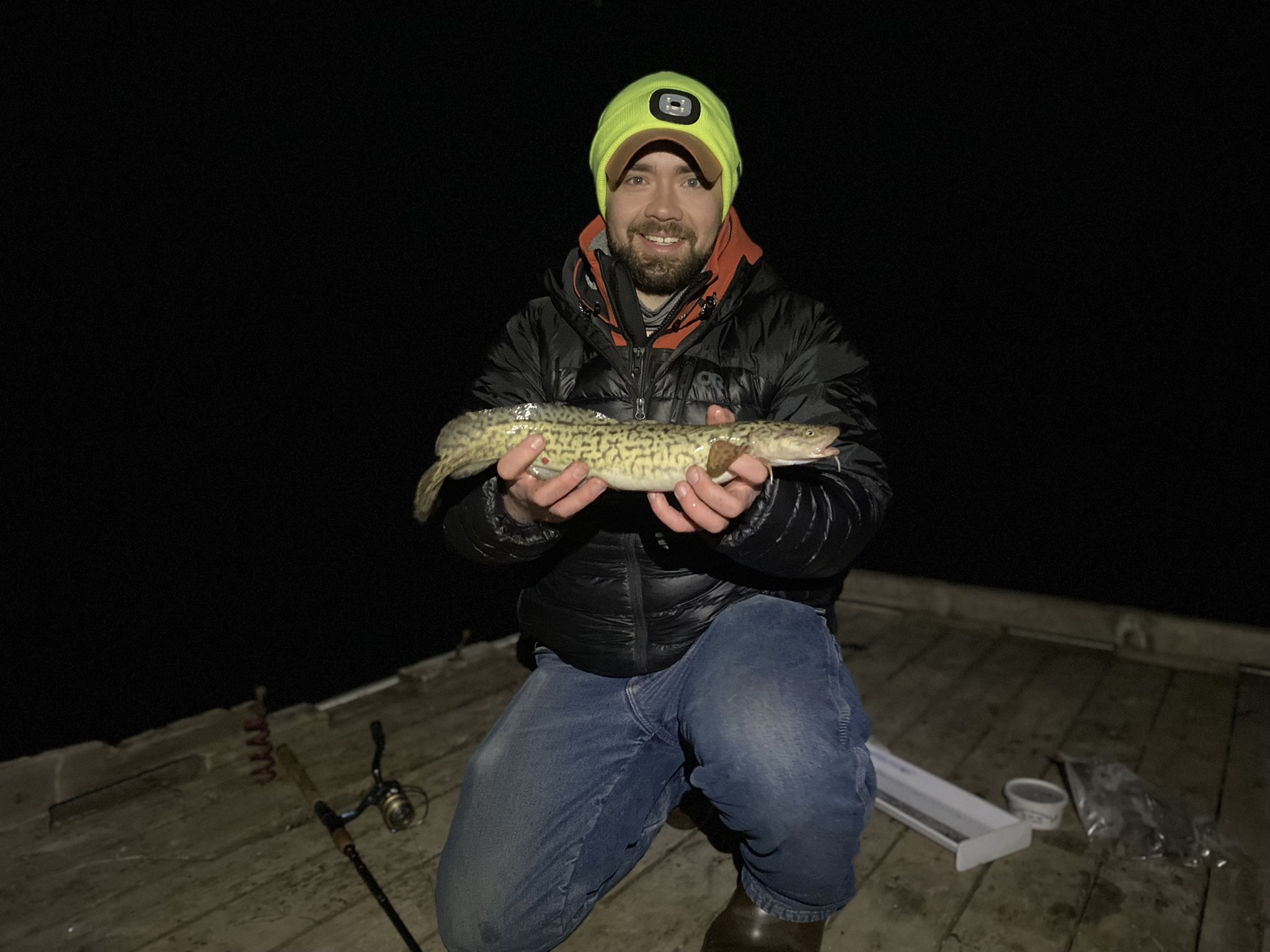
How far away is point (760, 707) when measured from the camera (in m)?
2.42

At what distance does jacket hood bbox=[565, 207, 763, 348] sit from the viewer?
3.02 meters

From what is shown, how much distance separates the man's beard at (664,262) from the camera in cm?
310

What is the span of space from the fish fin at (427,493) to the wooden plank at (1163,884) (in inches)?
106

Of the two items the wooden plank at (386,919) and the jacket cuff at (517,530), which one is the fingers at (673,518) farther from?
the wooden plank at (386,919)

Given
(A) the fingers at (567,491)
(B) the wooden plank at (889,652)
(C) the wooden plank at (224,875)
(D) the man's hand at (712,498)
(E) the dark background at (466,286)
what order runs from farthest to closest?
(E) the dark background at (466,286), (B) the wooden plank at (889,652), (C) the wooden plank at (224,875), (A) the fingers at (567,491), (D) the man's hand at (712,498)

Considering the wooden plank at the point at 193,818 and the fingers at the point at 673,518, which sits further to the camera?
the wooden plank at the point at 193,818

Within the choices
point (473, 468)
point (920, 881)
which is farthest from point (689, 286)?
point (920, 881)

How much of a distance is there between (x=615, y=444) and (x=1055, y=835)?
8.38 feet

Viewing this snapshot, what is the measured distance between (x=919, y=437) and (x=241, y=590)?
19.9 metres

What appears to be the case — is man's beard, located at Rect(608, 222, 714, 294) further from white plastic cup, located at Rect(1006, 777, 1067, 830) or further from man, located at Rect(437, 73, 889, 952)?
white plastic cup, located at Rect(1006, 777, 1067, 830)

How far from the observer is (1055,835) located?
3.15 metres

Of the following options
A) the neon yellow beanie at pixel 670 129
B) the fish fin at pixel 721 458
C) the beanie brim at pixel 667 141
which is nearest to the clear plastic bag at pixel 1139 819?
the fish fin at pixel 721 458

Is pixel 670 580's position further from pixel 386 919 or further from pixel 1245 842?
pixel 1245 842

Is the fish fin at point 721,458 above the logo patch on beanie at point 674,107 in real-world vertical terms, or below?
below
